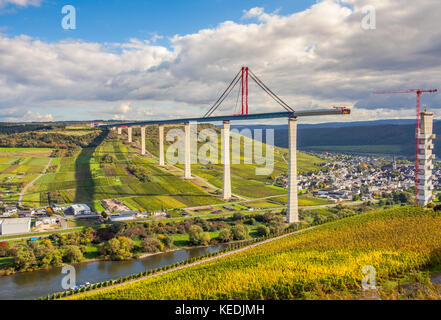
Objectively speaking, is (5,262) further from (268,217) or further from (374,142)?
(374,142)

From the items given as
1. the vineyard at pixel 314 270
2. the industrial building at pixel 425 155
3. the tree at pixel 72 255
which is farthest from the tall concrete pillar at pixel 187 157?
the vineyard at pixel 314 270

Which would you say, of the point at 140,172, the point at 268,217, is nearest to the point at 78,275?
the point at 268,217

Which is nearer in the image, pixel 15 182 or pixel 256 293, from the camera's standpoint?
pixel 256 293

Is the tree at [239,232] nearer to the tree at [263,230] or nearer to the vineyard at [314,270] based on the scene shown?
the tree at [263,230]

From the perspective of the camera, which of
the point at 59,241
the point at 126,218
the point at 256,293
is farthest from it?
the point at 126,218
